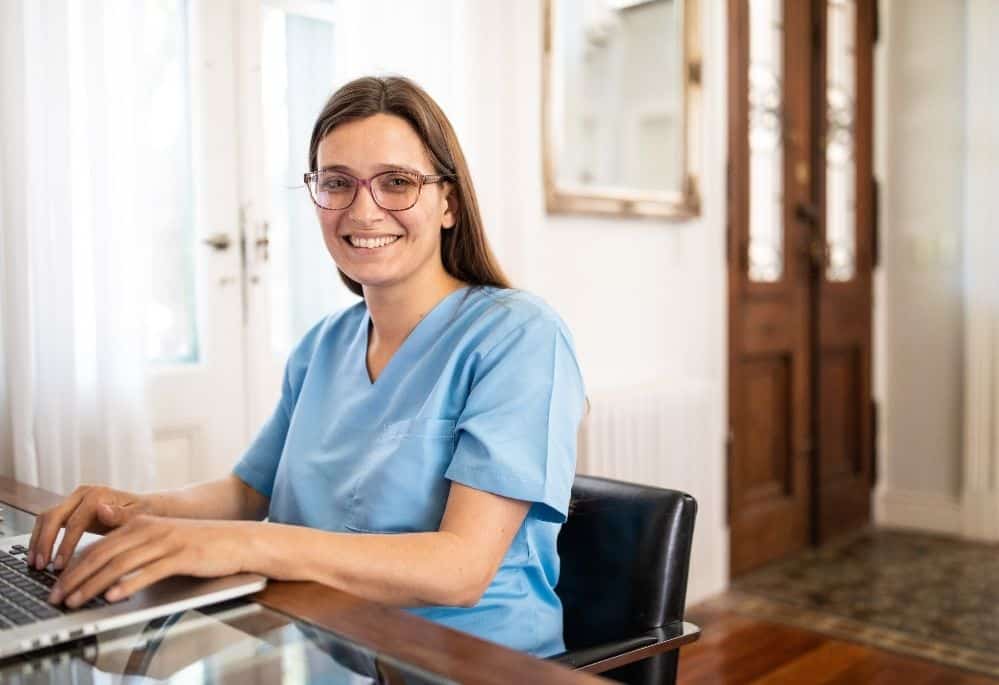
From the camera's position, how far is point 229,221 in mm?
2098

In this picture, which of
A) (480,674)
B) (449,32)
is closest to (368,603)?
(480,674)

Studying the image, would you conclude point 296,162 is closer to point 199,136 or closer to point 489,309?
point 199,136

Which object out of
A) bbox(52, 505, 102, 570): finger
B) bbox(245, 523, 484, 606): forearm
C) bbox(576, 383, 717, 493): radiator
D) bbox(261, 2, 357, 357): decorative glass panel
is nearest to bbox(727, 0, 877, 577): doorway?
bbox(576, 383, 717, 493): radiator

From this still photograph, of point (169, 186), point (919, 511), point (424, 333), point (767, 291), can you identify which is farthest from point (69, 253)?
point (919, 511)

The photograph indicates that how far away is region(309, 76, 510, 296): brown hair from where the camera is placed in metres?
1.23

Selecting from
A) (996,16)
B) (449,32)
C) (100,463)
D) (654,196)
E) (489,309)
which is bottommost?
(100,463)

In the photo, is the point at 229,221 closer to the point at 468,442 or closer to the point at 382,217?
the point at 382,217

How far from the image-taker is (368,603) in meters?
0.81

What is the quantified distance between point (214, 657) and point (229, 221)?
4.94 ft

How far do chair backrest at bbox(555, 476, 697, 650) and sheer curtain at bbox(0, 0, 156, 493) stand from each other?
3.11ft

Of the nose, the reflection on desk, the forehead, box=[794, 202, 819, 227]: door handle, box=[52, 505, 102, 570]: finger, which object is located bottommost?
the reflection on desk

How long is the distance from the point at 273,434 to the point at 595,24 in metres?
1.72

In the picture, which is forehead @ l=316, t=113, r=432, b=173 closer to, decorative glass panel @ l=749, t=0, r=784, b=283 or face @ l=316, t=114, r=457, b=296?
face @ l=316, t=114, r=457, b=296

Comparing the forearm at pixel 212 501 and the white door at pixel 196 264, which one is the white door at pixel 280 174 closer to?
the white door at pixel 196 264
